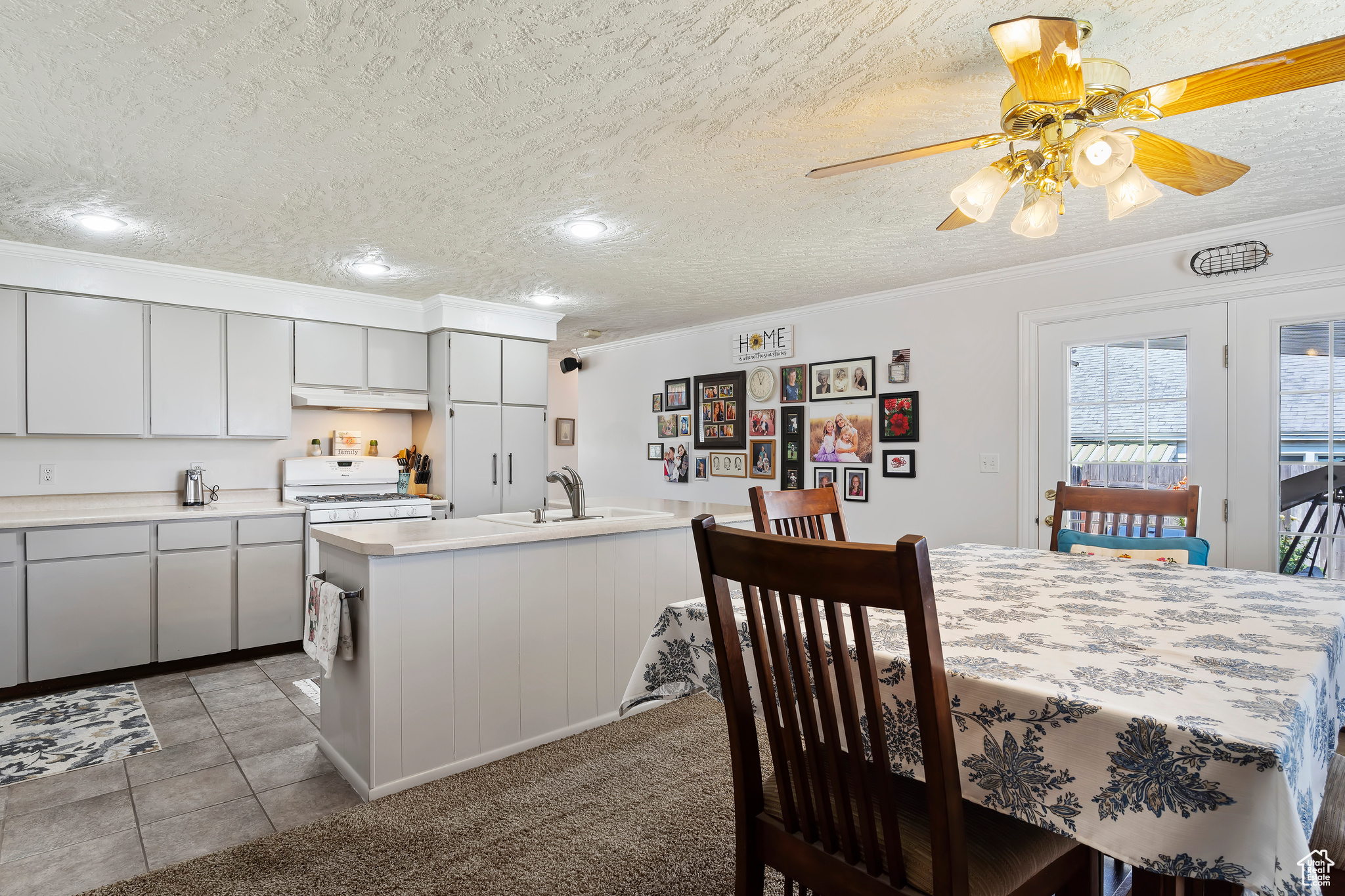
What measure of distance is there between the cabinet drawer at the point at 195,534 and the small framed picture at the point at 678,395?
11.0 ft

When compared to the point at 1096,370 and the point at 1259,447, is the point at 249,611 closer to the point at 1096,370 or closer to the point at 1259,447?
the point at 1096,370

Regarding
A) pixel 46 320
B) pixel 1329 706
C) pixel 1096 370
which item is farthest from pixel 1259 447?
pixel 46 320

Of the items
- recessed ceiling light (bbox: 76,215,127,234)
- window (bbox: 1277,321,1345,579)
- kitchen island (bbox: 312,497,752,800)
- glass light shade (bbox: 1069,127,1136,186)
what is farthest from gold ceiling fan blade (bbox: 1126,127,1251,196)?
recessed ceiling light (bbox: 76,215,127,234)

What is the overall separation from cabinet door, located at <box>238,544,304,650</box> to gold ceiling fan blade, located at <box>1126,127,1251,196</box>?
422 centimetres

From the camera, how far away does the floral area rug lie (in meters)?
2.62

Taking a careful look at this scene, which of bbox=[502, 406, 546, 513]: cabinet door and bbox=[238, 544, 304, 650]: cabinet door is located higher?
bbox=[502, 406, 546, 513]: cabinet door

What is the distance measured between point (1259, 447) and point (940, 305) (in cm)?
175

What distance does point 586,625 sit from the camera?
9.34 ft

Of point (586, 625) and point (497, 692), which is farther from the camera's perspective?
point (586, 625)

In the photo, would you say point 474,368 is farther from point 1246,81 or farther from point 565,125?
point 1246,81

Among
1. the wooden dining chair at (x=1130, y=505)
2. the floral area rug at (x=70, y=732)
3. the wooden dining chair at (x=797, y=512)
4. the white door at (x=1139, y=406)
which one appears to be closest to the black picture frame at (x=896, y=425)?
the white door at (x=1139, y=406)

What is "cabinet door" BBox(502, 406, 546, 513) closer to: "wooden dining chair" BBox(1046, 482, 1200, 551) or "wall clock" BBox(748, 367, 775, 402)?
"wall clock" BBox(748, 367, 775, 402)

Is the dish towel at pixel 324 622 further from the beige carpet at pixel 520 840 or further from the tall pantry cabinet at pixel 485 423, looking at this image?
the tall pantry cabinet at pixel 485 423

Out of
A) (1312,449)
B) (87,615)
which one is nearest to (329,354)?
(87,615)
